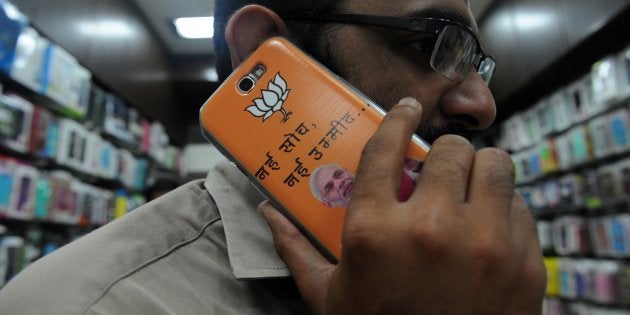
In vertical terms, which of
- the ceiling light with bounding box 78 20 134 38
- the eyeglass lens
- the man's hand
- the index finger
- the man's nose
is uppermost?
the ceiling light with bounding box 78 20 134 38

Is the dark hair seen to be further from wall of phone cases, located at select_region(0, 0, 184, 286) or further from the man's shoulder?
wall of phone cases, located at select_region(0, 0, 184, 286)

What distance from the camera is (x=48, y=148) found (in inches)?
74.2

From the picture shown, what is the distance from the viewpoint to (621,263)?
2260 mm

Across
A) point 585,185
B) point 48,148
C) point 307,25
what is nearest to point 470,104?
point 307,25

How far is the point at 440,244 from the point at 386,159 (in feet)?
0.29

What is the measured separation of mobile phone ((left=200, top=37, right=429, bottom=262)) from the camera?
473mm

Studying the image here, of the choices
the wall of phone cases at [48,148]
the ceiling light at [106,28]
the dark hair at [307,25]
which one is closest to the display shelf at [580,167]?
the dark hair at [307,25]

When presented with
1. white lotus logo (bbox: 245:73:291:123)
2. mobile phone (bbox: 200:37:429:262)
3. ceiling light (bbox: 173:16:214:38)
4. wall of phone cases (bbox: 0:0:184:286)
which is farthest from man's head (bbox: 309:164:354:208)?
ceiling light (bbox: 173:16:214:38)

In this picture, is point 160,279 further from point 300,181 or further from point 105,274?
point 300,181

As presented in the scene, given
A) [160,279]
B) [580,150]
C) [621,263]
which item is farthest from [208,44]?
[160,279]

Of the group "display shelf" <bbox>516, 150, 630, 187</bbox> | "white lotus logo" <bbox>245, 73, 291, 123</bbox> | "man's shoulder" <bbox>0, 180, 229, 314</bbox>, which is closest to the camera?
"man's shoulder" <bbox>0, 180, 229, 314</bbox>

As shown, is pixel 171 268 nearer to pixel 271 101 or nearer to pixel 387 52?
pixel 271 101

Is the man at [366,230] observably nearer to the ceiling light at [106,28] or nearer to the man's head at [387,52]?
the man's head at [387,52]

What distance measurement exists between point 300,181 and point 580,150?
258 cm
